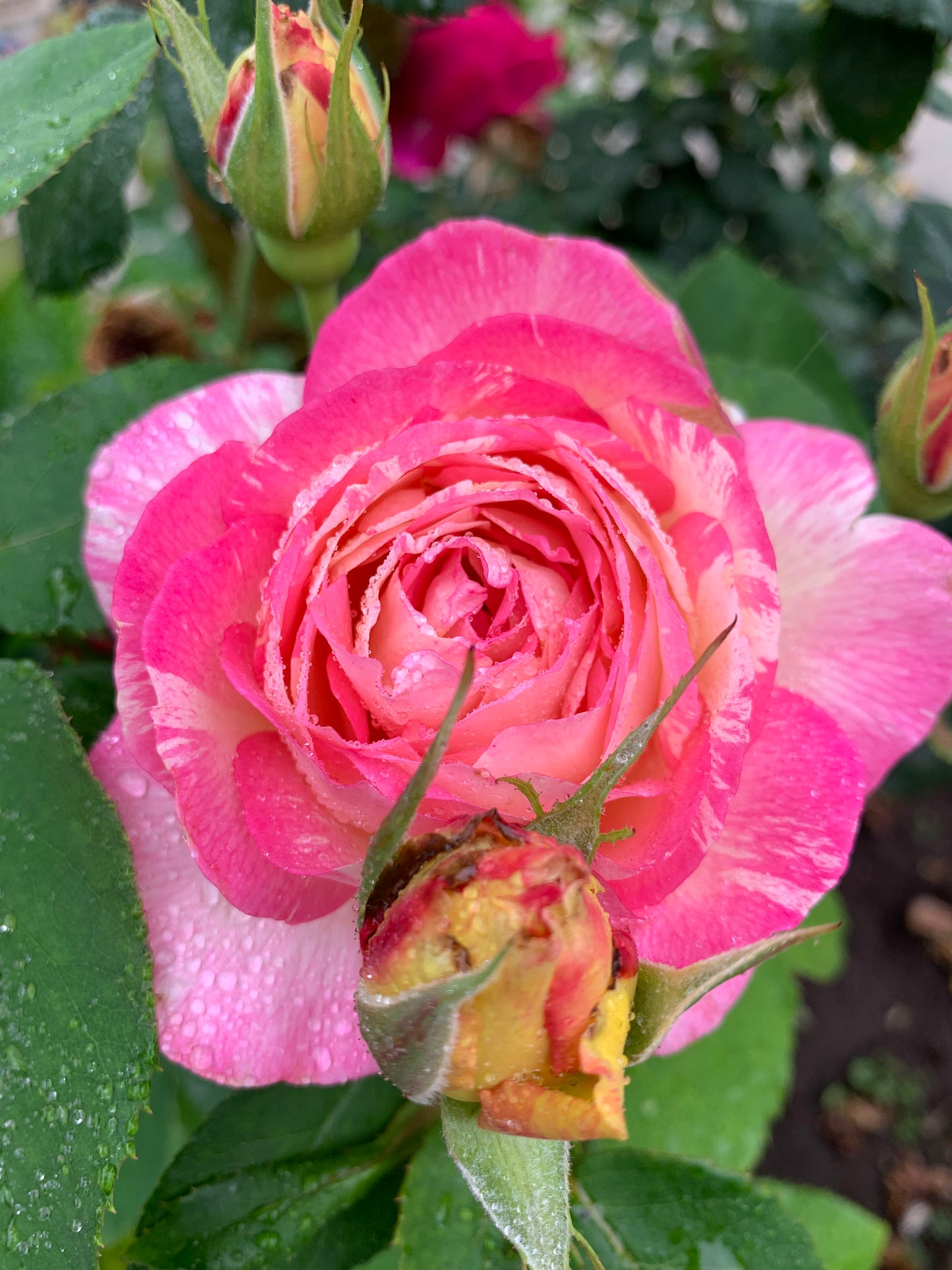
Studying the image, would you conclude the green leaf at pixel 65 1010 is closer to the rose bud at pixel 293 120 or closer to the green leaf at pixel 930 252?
the rose bud at pixel 293 120

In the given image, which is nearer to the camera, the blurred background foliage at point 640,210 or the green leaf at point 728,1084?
the blurred background foliage at point 640,210

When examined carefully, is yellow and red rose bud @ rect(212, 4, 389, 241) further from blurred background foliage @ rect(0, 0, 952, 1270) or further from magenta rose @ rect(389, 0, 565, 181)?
magenta rose @ rect(389, 0, 565, 181)

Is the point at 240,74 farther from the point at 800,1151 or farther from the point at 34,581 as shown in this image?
the point at 800,1151

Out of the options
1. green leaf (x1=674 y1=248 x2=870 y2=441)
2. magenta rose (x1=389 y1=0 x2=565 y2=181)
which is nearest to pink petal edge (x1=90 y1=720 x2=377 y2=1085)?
green leaf (x1=674 y1=248 x2=870 y2=441)

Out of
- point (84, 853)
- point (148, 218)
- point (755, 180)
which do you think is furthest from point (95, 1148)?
point (148, 218)

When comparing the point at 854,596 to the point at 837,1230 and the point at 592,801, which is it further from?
the point at 837,1230

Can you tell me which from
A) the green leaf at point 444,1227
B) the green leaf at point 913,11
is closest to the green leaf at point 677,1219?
the green leaf at point 444,1227

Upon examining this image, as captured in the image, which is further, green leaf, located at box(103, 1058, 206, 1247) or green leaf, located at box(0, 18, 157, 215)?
green leaf, located at box(103, 1058, 206, 1247)
